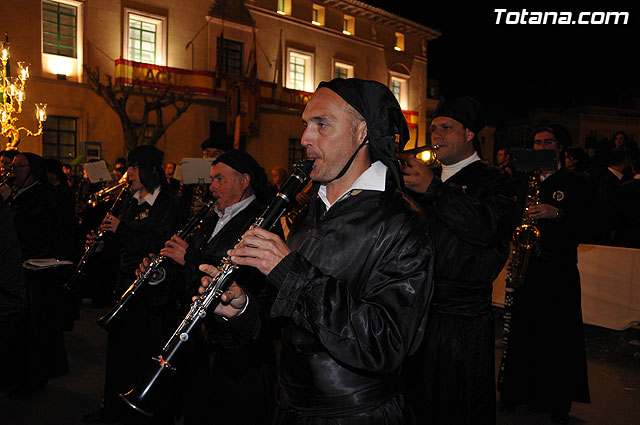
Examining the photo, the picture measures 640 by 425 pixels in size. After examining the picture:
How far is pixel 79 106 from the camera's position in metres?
19.5

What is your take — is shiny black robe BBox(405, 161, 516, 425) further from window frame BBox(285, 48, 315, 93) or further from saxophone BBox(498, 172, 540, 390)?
window frame BBox(285, 48, 315, 93)

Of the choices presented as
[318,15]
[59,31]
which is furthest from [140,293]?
[318,15]

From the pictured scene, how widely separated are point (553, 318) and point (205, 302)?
3846mm

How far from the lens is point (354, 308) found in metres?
1.71

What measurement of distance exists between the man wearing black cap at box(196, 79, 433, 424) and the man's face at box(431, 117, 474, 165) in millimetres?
1636

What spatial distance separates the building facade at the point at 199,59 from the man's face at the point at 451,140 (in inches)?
450

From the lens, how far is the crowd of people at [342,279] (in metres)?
1.83

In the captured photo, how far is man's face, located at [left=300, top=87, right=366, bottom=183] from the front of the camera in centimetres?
203

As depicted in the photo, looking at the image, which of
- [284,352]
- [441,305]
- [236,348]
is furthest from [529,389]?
[284,352]

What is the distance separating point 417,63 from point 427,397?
108ft

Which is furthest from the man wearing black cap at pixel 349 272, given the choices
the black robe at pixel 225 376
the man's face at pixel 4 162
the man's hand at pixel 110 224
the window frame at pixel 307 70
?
the window frame at pixel 307 70

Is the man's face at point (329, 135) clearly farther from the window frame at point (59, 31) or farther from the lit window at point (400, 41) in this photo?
the lit window at point (400, 41)

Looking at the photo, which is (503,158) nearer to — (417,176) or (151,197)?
(151,197)

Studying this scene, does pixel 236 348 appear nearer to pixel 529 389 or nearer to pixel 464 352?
pixel 464 352
